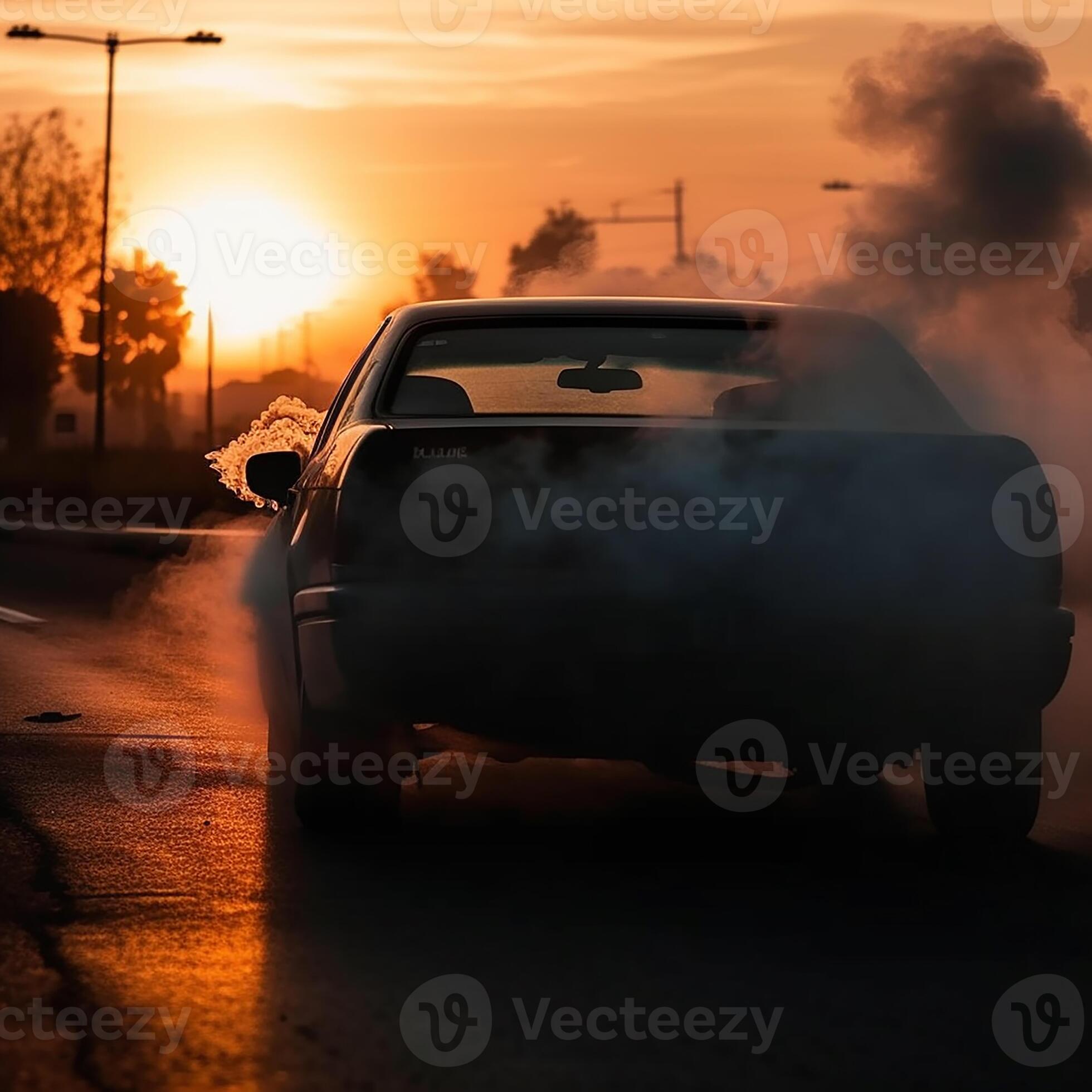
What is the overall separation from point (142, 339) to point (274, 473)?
4038 inches

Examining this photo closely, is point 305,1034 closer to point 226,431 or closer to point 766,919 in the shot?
point 766,919

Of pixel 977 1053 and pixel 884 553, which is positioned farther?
pixel 884 553

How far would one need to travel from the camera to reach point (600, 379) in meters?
7.42

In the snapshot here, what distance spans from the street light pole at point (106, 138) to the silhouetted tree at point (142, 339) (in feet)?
83.8

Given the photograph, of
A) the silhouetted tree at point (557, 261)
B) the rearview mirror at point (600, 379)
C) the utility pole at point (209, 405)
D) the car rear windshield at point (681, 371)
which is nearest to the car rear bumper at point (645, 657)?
the car rear windshield at point (681, 371)

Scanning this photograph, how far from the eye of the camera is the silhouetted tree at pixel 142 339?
8888 centimetres

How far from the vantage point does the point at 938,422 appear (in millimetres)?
7172

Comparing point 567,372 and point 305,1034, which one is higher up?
point 567,372

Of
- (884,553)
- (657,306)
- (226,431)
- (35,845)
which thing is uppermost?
(657,306)

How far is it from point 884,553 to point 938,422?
95cm

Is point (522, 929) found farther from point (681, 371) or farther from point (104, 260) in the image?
point (104, 260)

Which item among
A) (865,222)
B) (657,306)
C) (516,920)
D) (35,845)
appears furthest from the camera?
(865,222)

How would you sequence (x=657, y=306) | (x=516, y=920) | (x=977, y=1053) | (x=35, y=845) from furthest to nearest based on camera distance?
(x=657, y=306) < (x=35, y=845) < (x=516, y=920) < (x=977, y=1053)

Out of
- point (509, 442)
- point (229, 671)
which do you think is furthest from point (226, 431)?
point (509, 442)
